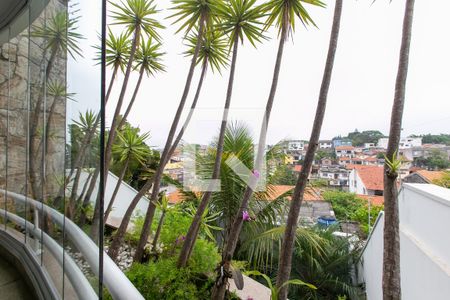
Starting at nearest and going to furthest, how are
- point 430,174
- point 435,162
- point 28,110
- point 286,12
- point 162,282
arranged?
point 28,110 → point 162,282 → point 286,12 → point 435,162 → point 430,174

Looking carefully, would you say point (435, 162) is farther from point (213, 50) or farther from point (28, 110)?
point (28, 110)

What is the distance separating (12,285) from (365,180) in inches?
201

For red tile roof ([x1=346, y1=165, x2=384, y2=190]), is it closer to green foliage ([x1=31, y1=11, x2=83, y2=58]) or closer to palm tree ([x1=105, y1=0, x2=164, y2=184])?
palm tree ([x1=105, y1=0, x2=164, y2=184])

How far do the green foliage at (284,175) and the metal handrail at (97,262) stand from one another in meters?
2.90

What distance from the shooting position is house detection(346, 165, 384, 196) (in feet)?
14.6

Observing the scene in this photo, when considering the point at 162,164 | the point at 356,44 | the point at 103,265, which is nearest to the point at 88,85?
the point at 103,265


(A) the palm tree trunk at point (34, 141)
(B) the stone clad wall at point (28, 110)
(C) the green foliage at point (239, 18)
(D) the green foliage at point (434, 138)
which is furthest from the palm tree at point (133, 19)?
(D) the green foliage at point (434, 138)

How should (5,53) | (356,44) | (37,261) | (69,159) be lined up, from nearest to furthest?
(69,159) → (37,261) → (5,53) → (356,44)

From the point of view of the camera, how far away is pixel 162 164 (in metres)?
1.91

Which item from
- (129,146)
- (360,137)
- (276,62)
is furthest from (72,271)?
(360,137)

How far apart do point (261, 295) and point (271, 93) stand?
1637mm

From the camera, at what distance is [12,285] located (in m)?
0.84

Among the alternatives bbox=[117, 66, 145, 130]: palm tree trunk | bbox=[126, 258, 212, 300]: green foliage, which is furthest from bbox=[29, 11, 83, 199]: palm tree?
bbox=[117, 66, 145, 130]: palm tree trunk

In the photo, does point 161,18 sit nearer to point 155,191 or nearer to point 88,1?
point 155,191
